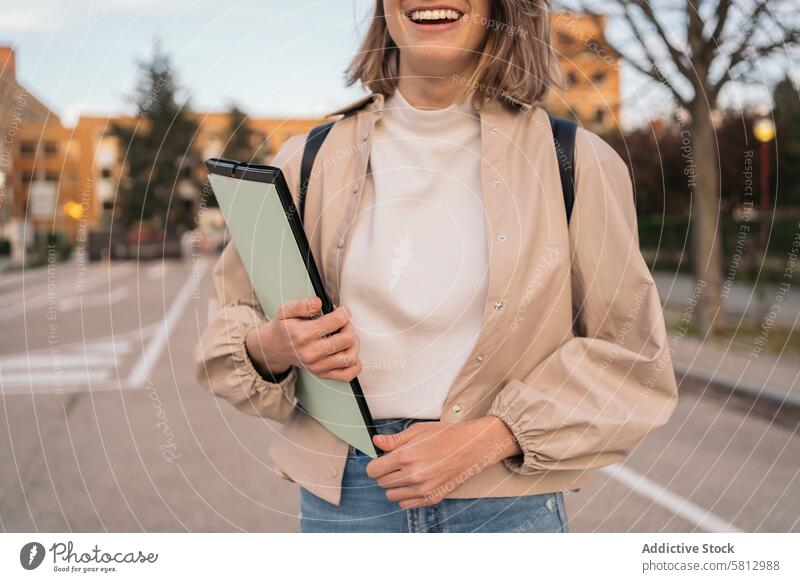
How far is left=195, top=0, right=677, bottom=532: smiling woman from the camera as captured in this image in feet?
5.57

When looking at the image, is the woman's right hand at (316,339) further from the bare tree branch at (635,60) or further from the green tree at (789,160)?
the green tree at (789,160)

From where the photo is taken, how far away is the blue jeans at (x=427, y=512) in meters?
1.85

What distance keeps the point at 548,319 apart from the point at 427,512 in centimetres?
48

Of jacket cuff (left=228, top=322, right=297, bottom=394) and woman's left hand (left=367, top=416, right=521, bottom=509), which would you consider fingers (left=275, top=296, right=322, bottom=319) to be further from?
woman's left hand (left=367, top=416, right=521, bottom=509)

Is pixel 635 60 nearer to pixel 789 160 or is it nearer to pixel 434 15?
pixel 434 15

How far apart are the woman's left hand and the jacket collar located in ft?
2.00

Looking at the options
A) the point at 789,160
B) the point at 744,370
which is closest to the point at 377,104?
the point at 744,370

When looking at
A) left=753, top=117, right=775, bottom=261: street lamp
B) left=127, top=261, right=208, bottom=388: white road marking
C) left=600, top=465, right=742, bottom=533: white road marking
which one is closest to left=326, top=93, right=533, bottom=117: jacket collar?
left=600, top=465, right=742, bottom=533: white road marking

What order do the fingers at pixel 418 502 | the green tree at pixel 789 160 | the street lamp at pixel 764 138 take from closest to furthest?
the fingers at pixel 418 502 → the street lamp at pixel 764 138 → the green tree at pixel 789 160

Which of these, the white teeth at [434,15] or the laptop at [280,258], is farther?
the white teeth at [434,15]

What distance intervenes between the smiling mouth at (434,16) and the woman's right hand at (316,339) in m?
0.59

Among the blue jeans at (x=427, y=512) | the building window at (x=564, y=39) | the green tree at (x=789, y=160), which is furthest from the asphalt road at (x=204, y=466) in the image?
the green tree at (x=789, y=160)

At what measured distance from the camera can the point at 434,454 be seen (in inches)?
65.1
